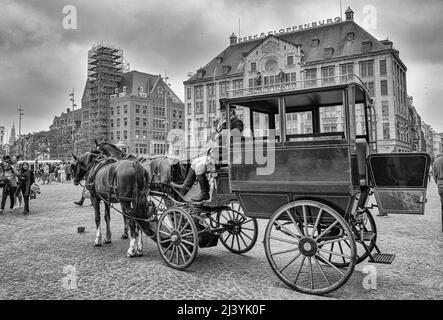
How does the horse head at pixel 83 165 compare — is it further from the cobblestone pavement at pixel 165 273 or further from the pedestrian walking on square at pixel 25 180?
the pedestrian walking on square at pixel 25 180

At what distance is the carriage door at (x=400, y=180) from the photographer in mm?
4574

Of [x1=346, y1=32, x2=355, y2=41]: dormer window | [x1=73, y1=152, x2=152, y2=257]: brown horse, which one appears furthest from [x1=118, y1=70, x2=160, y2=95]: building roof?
[x1=73, y1=152, x2=152, y2=257]: brown horse

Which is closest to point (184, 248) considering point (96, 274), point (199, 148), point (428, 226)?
point (96, 274)

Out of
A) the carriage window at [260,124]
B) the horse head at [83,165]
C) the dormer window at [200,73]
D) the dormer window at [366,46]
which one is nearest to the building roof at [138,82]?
the dormer window at [200,73]

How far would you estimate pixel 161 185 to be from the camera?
25.7ft

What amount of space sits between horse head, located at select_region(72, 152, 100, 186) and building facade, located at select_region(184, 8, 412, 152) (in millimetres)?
30108

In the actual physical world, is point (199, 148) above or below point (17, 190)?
above

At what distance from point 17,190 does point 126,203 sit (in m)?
9.05

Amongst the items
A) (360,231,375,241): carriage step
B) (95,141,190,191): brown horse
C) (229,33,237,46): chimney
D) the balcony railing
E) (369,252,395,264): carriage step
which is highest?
(229,33,237,46): chimney

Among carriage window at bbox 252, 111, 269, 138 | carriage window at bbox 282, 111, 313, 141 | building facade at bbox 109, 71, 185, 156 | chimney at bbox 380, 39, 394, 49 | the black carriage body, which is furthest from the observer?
building facade at bbox 109, 71, 185, 156

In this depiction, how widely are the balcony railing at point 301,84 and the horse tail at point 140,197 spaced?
2.66 m

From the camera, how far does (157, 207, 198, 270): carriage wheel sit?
5531 mm

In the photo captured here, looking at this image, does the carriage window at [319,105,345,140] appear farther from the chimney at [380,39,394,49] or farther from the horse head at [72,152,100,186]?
the chimney at [380,39,394,49]
